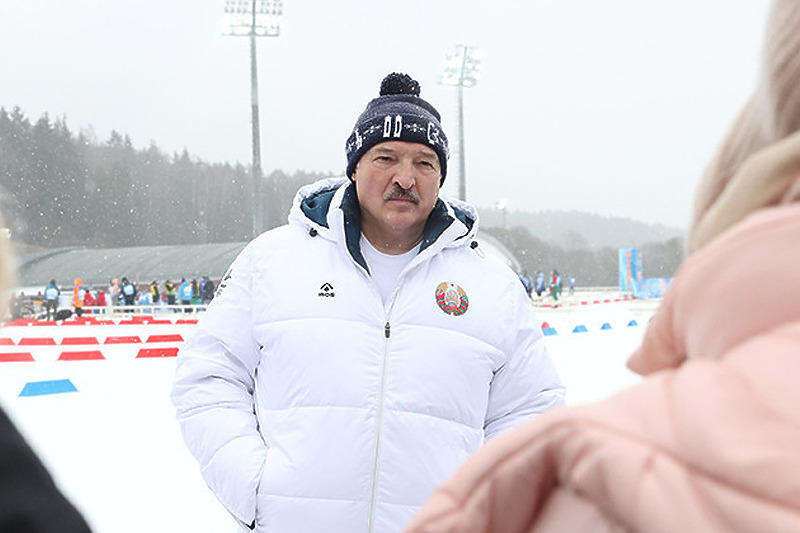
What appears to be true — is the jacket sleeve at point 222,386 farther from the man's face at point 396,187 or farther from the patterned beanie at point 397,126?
the patterned beanie at point 397,126

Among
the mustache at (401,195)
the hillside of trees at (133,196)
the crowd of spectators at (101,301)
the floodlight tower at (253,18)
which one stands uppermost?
the floodlight tower at (253,18)

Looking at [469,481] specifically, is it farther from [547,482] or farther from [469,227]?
[469,227]

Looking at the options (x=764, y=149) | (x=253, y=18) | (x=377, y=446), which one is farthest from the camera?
(x=253, y=18)

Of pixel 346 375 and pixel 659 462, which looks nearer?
pixel 659 462

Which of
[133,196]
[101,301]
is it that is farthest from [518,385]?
[133,196]

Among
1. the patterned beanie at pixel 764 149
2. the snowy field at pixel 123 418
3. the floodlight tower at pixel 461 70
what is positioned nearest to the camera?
the patterned beanie at pixel 764 149

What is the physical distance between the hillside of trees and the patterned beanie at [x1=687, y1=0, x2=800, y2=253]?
6293 centimetres

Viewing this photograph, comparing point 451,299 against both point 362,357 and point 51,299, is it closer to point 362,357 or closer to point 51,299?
point 362,357

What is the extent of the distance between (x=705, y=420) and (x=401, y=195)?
1807 mm

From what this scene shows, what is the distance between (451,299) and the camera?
216cm

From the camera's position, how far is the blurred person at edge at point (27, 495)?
2.28 ft

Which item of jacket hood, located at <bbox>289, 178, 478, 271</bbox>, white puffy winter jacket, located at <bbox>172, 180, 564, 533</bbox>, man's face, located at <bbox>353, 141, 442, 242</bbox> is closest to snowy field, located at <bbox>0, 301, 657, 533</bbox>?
white puffy winter jacket, located at <bbox>172, 180, 564, 533</bbox>

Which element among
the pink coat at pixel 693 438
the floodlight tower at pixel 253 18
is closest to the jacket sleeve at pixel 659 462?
the pink coat at pixel 693 438

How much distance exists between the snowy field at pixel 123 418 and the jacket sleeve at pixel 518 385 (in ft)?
3.97
